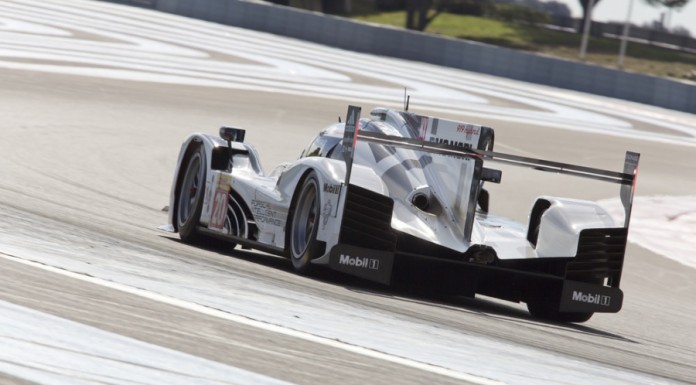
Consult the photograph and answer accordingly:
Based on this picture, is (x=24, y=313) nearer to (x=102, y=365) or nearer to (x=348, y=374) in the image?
(x=102, y=365)

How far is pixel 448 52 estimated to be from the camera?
4019 centimetres

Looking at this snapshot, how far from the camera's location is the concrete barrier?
37500mm

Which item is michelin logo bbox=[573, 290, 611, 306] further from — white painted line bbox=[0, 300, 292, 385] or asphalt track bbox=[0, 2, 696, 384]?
white painted line bbox=[0, 300, 292, 385]

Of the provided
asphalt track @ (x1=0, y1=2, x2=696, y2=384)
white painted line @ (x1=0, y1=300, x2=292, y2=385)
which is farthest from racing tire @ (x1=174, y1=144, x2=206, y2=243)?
white painted line @ (x1=0, y1=300, x2=292, y2=385)

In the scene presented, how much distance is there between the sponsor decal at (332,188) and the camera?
7859mm

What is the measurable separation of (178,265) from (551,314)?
277 cm

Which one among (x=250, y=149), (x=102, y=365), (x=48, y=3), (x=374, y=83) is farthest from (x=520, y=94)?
(x=102, y=365)

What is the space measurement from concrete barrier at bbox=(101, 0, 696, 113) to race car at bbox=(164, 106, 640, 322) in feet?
96.4

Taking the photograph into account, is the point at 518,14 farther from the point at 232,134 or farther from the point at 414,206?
the point at 414,206

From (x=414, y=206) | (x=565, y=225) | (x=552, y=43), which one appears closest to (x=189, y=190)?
(x=414, y=206)

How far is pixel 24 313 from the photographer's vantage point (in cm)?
466

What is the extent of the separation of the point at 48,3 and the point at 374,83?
16.3m

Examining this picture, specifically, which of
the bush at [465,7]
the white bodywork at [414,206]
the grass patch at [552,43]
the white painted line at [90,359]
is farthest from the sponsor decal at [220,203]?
the bush at [465,7]

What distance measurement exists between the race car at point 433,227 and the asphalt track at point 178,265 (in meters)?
0.20
